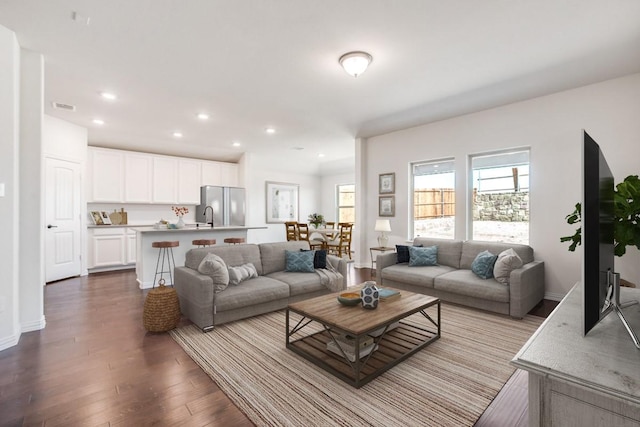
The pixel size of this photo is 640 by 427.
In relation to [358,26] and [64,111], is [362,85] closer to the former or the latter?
[358,26]

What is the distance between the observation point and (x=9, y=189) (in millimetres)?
2705

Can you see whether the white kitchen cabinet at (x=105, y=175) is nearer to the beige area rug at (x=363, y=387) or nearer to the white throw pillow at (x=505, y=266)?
the beige area rug at (x=363, y=387)

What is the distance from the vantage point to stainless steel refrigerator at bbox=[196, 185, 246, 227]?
707 centimetres

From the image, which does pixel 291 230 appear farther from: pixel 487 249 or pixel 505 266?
pixel 505 266

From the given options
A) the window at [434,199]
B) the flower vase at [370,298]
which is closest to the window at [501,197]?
the window at [434,199]

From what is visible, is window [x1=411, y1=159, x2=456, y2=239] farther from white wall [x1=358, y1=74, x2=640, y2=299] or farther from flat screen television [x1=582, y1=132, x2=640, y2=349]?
flat screen television [x1=582, y1=132, x2=640, y2=349]

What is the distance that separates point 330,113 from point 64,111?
4204 millimetres

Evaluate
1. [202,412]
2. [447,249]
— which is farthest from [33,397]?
[447,249]

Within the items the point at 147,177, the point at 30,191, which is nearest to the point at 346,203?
the point at 147,177

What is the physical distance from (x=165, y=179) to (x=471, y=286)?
21.5ft

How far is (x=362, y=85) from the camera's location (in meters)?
3.89

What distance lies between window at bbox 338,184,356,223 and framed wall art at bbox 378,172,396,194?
3.39 m

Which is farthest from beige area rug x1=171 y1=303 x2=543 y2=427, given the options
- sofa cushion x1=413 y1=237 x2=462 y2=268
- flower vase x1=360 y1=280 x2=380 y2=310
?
sofa cushion x1=413 y1=237 x2=462 y2=268

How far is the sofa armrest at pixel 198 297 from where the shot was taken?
9.58 feet
